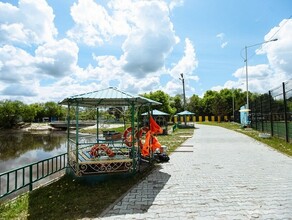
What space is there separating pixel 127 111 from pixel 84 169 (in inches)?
155

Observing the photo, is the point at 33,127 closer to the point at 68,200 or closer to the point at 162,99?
the point at 162,99

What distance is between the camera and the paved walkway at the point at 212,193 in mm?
4988

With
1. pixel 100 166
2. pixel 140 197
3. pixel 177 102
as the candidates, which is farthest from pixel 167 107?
pixel 140 197

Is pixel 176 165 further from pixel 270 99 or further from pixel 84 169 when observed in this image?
pixel 270 99

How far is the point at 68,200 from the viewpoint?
20.1ft

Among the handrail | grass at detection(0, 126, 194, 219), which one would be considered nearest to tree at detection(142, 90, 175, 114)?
the handrail

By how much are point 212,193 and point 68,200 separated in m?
3.35

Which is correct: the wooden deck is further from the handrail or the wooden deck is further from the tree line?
the tree line

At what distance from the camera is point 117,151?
977cm

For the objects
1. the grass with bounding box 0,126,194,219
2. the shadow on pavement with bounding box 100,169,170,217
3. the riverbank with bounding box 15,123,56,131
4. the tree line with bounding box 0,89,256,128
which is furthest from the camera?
the riverbank with bounding box 15,123,56,131

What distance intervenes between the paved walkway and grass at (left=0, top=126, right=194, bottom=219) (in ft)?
1.23

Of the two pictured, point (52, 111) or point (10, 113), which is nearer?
point (10, 113)

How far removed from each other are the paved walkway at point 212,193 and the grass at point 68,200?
0.37m

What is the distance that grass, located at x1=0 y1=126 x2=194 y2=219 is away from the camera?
538cm
